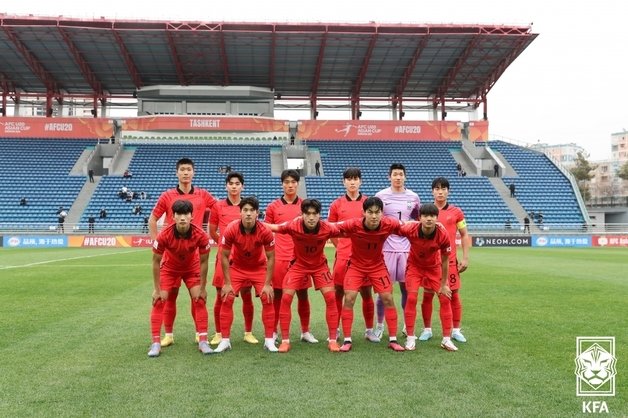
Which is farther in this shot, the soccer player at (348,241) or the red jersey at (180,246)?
the soccer player at (348,241)

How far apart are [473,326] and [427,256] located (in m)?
1.65

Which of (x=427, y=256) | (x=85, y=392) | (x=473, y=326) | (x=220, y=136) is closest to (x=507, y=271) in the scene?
(x=473, y=326)

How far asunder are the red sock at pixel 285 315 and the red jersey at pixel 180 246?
3.61 feet

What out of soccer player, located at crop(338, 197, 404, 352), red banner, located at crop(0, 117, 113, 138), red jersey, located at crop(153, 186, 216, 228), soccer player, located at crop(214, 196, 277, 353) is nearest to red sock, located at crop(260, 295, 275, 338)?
soccer player, located at crop(214, 196, 277, 353)

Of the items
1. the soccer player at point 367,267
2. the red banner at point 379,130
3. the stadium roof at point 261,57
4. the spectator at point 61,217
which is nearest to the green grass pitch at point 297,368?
the soccer player at point 367,267

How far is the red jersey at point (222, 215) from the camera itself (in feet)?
21.7

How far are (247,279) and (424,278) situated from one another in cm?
217

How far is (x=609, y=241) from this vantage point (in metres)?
28.8

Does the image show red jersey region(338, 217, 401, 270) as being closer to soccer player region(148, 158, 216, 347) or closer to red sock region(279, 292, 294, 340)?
red sock region(279, 292, 294, 340)

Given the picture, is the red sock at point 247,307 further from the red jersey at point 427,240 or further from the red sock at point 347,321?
the red jersey at point 427,240

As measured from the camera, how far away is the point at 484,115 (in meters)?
39.5

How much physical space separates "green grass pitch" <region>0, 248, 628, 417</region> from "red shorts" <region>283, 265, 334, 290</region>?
28.6 inches

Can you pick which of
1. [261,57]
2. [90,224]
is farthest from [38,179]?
[261,57]

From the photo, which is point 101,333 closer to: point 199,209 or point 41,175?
point 199,209
